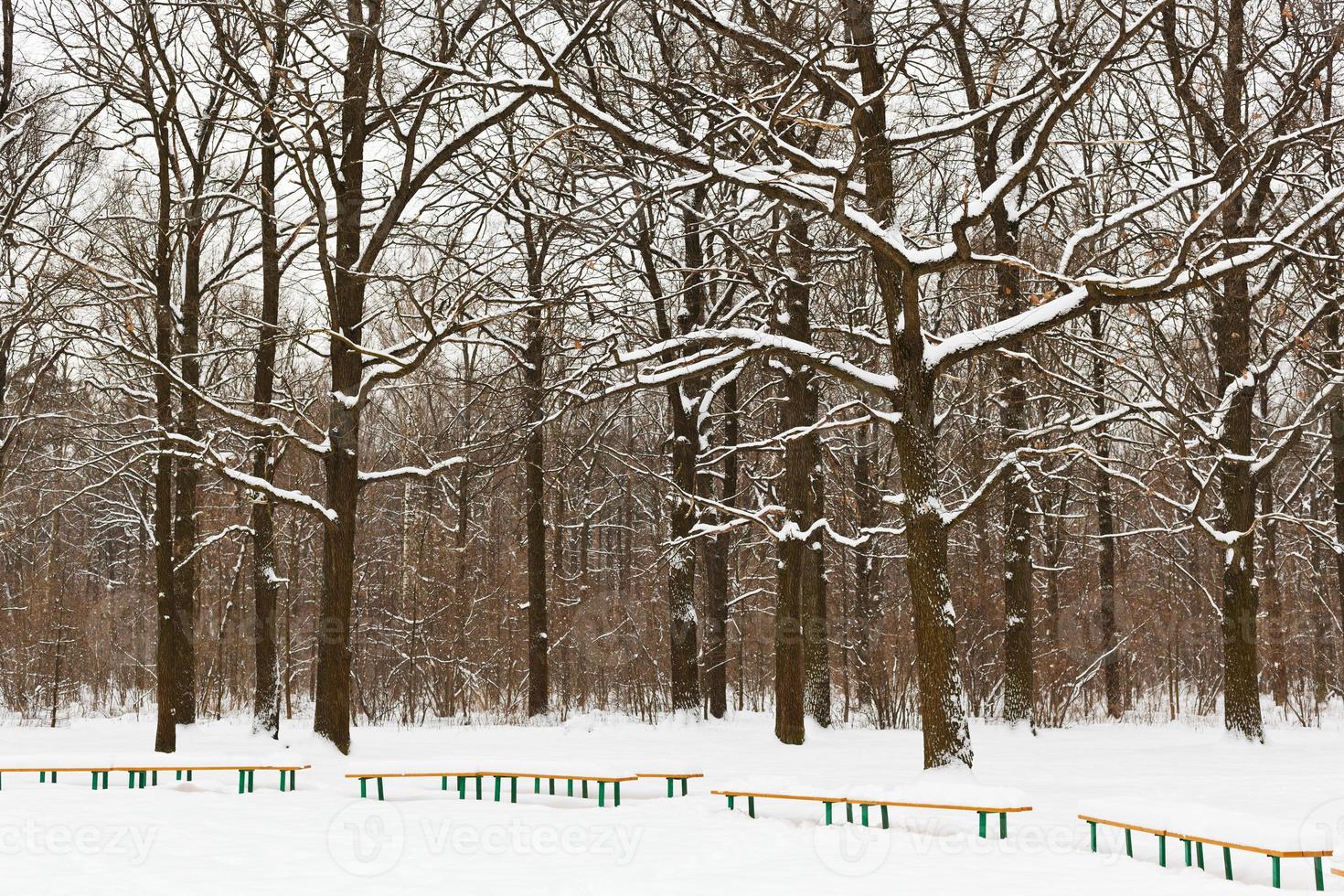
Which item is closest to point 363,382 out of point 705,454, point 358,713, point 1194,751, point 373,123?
point 373,123

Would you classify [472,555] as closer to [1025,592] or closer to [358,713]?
[358,713]

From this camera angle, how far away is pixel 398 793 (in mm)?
12539

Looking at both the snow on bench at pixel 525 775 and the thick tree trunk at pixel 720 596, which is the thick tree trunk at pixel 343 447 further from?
the thick tree trunk at pixel 720 596

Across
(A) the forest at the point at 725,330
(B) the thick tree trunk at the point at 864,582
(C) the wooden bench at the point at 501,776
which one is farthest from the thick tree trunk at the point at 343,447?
(B) the thick tree trunk at the point at 864,582

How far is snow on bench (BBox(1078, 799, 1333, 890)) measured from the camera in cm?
731

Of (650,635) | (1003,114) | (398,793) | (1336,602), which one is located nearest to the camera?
(398,793)

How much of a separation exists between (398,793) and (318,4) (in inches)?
382

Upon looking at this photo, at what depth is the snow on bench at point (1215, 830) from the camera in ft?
24.0

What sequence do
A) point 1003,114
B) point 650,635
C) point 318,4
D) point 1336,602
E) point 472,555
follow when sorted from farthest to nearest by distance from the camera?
point 472,555 < point 1336,602 < point 650,635 < point 1003,114 < point 318,4

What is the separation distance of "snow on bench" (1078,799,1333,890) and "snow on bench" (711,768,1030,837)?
2.14ft

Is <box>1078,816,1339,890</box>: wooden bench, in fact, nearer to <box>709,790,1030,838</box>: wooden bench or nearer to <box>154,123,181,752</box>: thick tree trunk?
<box>709,790,1030,838</box>: wooden bench

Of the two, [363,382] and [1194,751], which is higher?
[363,382]

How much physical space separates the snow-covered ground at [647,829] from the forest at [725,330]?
1535 millimetres

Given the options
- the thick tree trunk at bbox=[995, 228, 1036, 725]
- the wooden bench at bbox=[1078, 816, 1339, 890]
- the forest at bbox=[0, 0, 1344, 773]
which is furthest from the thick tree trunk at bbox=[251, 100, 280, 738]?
the wooden bench at bbox=[1078, 816, 1339, 890]
